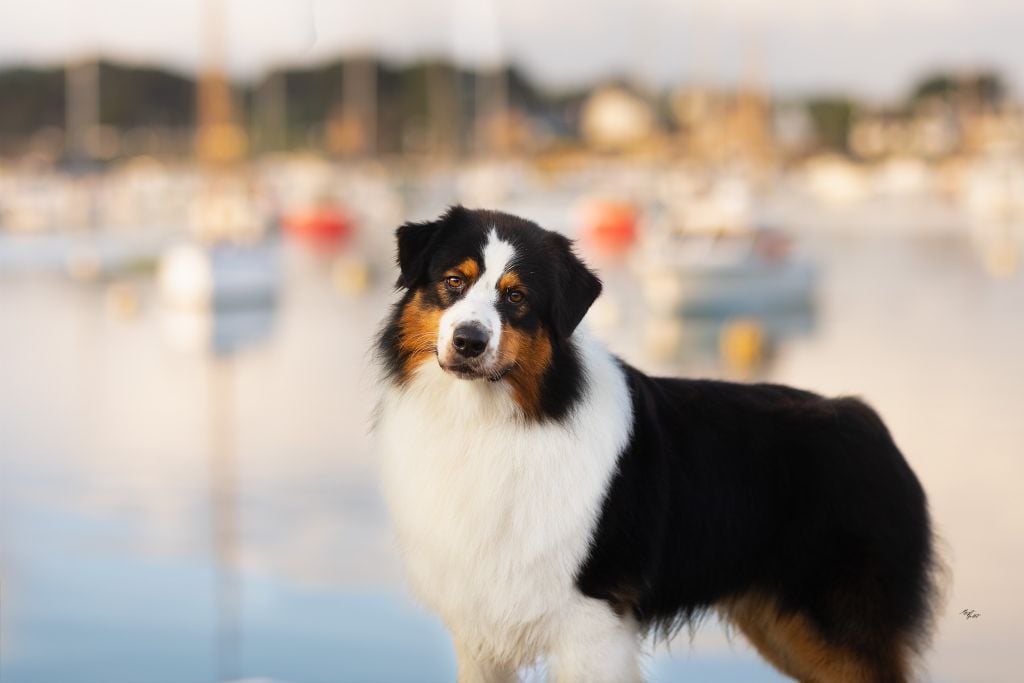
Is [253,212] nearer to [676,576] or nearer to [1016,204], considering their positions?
[676,576]

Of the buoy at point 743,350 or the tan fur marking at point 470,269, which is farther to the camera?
the buoy at point 743,350

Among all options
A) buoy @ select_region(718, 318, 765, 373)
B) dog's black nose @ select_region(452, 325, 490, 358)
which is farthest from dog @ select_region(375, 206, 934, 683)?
buoy @ select_region(718, 318, 765, 373)

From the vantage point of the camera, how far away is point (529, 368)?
3.37 meters

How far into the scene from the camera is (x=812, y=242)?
36.8 meters

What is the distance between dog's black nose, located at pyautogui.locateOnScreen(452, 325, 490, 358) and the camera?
123 inches

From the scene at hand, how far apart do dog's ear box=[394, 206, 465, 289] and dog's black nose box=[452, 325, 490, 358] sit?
0.35 meters

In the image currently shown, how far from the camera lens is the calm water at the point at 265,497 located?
561cm

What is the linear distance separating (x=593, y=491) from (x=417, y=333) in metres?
0.65

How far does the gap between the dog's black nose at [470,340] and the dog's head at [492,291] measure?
0.9 inches

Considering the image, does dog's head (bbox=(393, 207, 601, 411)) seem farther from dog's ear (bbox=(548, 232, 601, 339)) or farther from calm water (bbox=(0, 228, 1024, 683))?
calm water (bbox=(0, 228, 1024, 683))

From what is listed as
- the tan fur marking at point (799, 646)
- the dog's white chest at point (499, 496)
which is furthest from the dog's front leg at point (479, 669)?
the tan fur marking at point (799, 646)

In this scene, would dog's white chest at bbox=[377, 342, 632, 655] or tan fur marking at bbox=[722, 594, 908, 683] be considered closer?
dog's white chest at bbox=[377, 342, 632, 655]

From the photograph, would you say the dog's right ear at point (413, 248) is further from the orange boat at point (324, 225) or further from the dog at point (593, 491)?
the orange boat at point (324, 225)

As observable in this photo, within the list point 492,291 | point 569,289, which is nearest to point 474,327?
point 492,291
